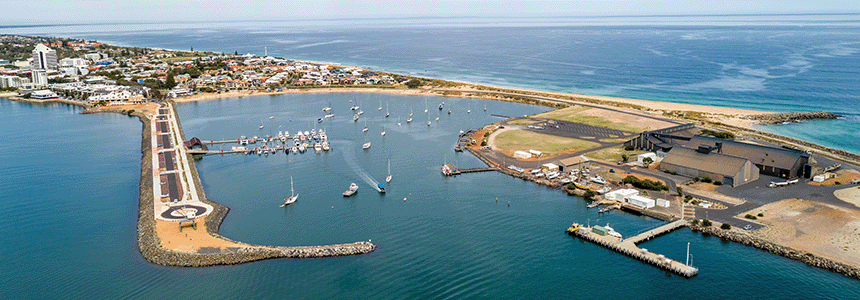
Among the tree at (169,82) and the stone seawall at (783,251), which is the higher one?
the tree at (169,82)

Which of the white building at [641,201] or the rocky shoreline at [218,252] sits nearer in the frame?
the rocky shoreline at [218,252]

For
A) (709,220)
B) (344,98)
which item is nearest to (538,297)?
(709,220)

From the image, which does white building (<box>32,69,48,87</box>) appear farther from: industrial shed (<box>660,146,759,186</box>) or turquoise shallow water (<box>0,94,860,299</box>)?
industrial shed (<box>660,146,759,186</box>)

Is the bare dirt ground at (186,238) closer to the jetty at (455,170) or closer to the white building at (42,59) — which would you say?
the jetty at (455,170)

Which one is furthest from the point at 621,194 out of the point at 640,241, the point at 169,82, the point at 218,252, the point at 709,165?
the point at 169,82

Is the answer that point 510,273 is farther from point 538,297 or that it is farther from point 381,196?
point 381,196

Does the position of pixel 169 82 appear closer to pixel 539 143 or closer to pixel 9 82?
pixel 9 82

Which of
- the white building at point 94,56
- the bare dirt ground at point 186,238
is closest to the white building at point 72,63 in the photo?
the white building at point 94,56
